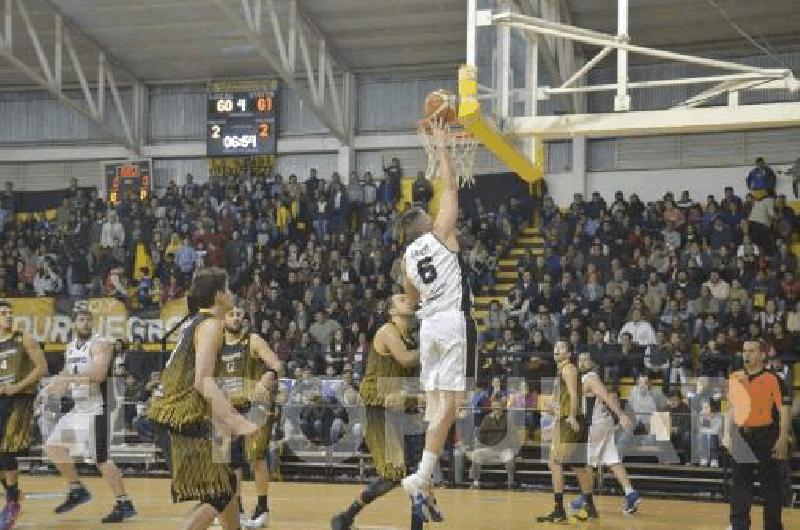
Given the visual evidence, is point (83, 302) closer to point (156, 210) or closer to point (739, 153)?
point (156, 210)

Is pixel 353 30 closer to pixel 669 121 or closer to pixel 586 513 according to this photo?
pixel 669 121

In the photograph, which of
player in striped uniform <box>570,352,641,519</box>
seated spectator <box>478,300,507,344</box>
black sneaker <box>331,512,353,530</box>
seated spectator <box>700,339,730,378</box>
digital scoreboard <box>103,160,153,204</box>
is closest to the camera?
black sneaker <box>331,512,353,530</box>

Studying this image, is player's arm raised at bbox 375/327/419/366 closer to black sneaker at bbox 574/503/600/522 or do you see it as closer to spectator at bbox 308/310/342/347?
black sneaker at bbox 574/503/600/522

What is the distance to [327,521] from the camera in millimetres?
12297

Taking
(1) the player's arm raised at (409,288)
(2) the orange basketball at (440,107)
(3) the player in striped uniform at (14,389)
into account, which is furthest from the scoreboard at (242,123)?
(1) the player's arm raised at (409,288)

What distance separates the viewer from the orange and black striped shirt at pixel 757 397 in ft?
35.8

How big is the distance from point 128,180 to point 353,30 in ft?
24.9

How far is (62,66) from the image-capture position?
29422 mm

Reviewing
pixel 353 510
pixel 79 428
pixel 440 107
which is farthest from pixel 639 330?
pixel 440 107

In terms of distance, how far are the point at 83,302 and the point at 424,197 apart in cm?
738

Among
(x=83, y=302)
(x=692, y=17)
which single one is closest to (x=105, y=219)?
(x=83, y=302)

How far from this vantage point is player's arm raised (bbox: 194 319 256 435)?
706 cm

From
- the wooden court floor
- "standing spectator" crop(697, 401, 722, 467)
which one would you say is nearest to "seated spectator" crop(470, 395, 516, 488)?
the wooden court floor

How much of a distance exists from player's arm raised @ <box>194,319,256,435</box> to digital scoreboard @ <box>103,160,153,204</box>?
76.8 ft
